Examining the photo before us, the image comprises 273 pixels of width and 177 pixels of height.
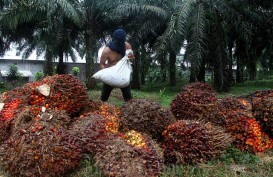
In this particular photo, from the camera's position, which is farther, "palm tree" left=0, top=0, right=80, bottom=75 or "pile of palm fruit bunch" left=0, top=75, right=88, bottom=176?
"palm tree" left=0, top=0, right=80, bottom=75

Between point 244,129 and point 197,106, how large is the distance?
0.63m

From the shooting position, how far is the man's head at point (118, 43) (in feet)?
15.8

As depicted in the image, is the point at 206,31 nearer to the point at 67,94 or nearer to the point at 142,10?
the point at 142,10

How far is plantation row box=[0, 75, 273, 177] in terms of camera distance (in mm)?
2922

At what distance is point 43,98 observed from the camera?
150 inches

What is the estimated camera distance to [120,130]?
3.63 metres

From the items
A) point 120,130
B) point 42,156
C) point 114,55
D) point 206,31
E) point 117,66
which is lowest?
point 42,156

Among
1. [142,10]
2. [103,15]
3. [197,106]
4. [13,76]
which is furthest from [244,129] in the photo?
[13,76]

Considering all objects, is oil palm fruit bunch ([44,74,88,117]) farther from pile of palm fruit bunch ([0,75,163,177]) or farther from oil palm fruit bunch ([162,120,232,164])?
oil palm fruit bunch ([162,120,232,164])

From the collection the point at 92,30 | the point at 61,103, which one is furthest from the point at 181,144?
the point at 92,30

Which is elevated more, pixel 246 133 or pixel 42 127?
pixel 42 127

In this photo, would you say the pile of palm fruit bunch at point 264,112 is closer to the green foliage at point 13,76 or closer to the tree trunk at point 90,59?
the tree trunk at point 90,59

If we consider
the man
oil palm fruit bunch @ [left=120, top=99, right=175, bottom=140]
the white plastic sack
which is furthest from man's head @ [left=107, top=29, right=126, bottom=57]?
oil palm fruit bunch @ [left=120, top=99, right=175, bottom=140]

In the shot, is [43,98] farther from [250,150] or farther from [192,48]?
[192,48]
